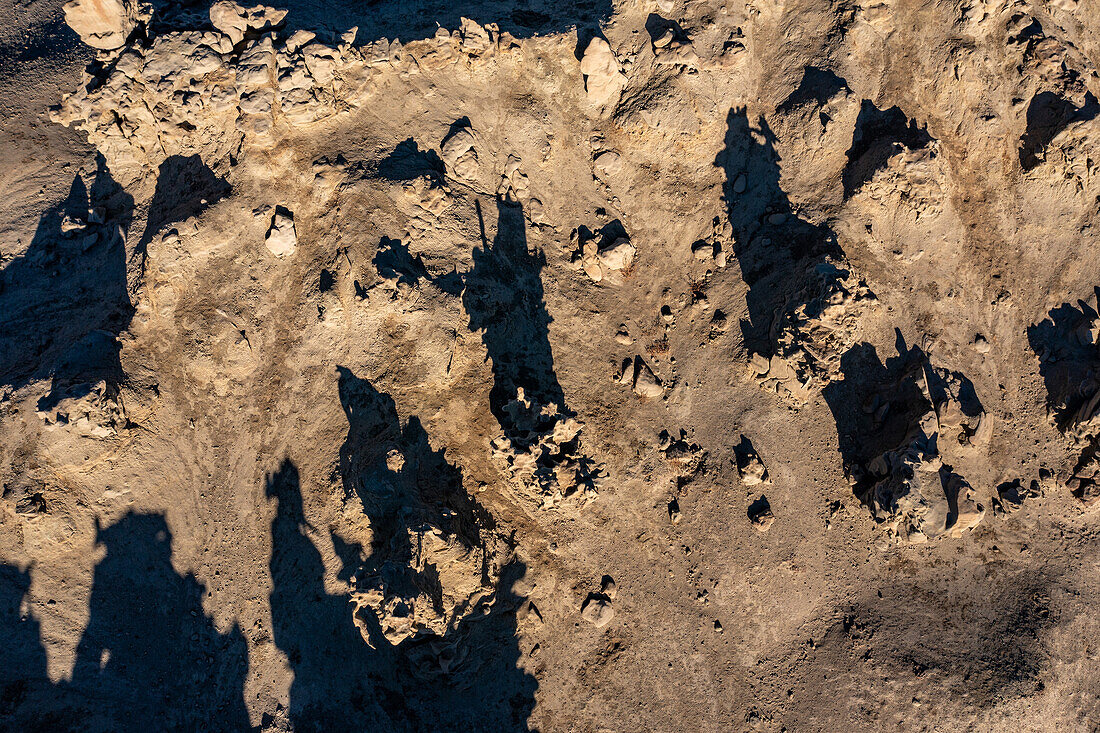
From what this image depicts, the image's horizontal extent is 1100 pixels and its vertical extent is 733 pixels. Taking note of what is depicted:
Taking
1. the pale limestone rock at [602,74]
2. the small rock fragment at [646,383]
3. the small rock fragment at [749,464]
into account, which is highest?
the pale limestone rock at [602,74]

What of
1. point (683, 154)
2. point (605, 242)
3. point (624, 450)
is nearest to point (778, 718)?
point (624, 450)

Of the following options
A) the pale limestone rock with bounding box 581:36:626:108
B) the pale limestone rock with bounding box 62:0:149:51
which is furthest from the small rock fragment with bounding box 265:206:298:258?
the pale limestone rock with bounding box 581:36:626:108

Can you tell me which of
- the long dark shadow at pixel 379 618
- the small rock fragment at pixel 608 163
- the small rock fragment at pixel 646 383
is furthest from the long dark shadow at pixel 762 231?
the long dark shadow at pixel 379 618

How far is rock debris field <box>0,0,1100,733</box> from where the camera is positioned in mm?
15414

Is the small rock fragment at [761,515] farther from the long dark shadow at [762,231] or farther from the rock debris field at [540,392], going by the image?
the long dark shadow at [762,231]

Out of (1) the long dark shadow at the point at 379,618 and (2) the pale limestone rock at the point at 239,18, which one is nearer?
(1) the long dark shadow at the point at 379,618

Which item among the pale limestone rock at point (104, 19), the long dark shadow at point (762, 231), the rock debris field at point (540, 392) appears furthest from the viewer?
the long dark shadow at point (762, 231)

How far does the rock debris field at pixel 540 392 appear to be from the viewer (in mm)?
15414

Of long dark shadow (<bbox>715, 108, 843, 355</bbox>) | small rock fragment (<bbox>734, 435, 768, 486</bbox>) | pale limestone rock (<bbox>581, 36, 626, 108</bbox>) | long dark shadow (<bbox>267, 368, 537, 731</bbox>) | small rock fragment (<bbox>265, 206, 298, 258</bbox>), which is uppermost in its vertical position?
pale limestone rock (<bbox>581, 36, 626, 108</bbox>)

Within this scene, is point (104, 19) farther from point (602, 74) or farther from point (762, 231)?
point (762, 231)

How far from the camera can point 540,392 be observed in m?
16.7

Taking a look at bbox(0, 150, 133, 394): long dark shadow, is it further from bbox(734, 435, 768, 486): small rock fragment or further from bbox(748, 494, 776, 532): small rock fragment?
bbox(748, 494, 776, 532): small rock fragment

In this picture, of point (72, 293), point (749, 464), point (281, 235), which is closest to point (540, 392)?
point (749, 464)

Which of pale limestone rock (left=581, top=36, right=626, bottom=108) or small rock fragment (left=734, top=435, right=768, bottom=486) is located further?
pale limestone rock (left=581, top=36, right=626, bottom=108)
